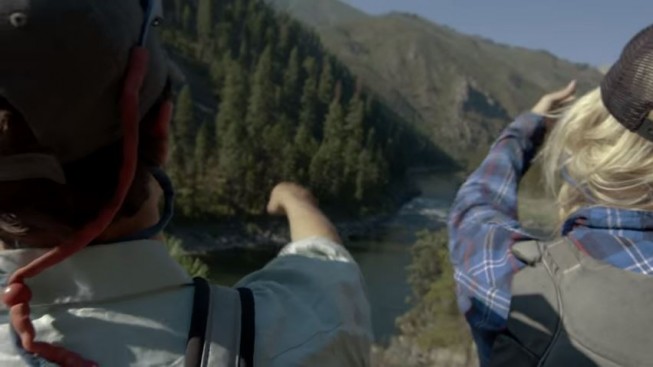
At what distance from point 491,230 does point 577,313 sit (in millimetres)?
218

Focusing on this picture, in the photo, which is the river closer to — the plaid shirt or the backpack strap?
the plaid shirt

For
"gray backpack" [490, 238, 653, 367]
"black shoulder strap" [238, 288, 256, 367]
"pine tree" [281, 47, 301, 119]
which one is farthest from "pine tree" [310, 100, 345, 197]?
"black shoulder strap" [238, 288, 256, 367]

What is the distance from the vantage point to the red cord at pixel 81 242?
727 mm

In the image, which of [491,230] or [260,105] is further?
[260,105]

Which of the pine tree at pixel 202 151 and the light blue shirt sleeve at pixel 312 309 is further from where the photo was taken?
the pine tree at pixel 202 151

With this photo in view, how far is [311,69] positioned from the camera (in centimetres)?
6022

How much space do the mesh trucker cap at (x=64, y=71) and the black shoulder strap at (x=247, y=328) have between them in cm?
23

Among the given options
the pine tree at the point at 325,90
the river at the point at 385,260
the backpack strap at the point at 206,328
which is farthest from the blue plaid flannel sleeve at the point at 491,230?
the pine tree at the point at 325,90

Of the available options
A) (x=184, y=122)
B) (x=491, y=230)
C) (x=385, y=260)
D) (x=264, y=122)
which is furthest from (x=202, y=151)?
(x=491, y=230)

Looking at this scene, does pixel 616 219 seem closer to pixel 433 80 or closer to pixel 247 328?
pixel 247 328

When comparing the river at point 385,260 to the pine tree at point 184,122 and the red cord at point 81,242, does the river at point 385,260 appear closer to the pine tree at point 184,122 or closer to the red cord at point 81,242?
the pine tree at point 184,122

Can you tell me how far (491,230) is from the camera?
1127 mm

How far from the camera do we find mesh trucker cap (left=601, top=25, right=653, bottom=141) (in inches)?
38.0

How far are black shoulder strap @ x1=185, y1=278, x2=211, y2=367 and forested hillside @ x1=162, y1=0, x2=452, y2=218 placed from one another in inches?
1366
